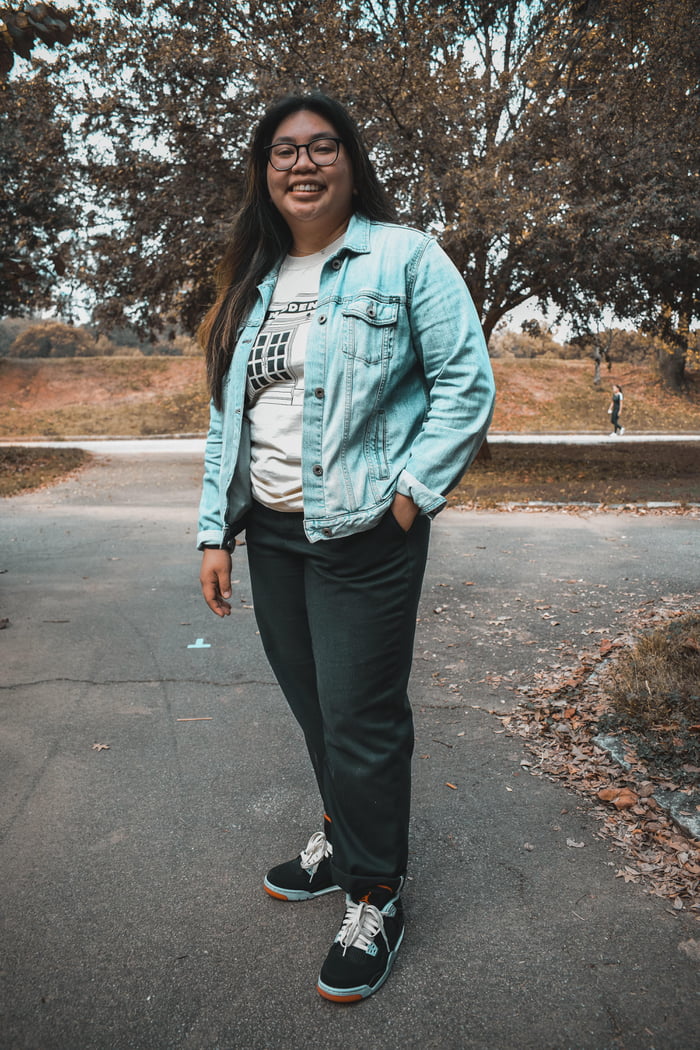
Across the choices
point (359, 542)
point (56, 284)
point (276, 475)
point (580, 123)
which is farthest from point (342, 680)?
point (56, 284)

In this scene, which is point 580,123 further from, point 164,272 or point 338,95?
point 164,272

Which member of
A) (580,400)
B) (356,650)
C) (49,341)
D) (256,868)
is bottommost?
(580,400)

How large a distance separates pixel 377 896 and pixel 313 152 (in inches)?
81.1

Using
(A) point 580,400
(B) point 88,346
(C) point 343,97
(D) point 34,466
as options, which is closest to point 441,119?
(C) point 343,97

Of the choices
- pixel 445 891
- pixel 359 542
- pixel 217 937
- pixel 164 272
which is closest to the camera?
pixel 359 542

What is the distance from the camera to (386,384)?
7.08 feet

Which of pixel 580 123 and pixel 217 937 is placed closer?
pixel 217 937

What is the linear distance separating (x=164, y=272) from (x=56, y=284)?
3.41 m

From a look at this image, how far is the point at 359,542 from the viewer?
7.11 feet

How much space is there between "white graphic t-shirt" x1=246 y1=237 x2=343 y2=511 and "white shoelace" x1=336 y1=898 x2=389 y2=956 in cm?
114

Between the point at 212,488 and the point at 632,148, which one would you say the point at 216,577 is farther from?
the point at 632,148

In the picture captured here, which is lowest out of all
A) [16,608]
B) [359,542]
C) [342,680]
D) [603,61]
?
[16,608]

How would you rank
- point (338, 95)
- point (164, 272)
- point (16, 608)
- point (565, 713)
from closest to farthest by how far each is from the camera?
point (565, 713) < point (16, 608) < point (338, 95) < point (164, 272)

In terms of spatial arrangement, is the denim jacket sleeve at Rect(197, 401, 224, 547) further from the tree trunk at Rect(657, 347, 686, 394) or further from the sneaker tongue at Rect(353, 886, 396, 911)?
the tree trunk at Rect(657, 347, 686, 394)
